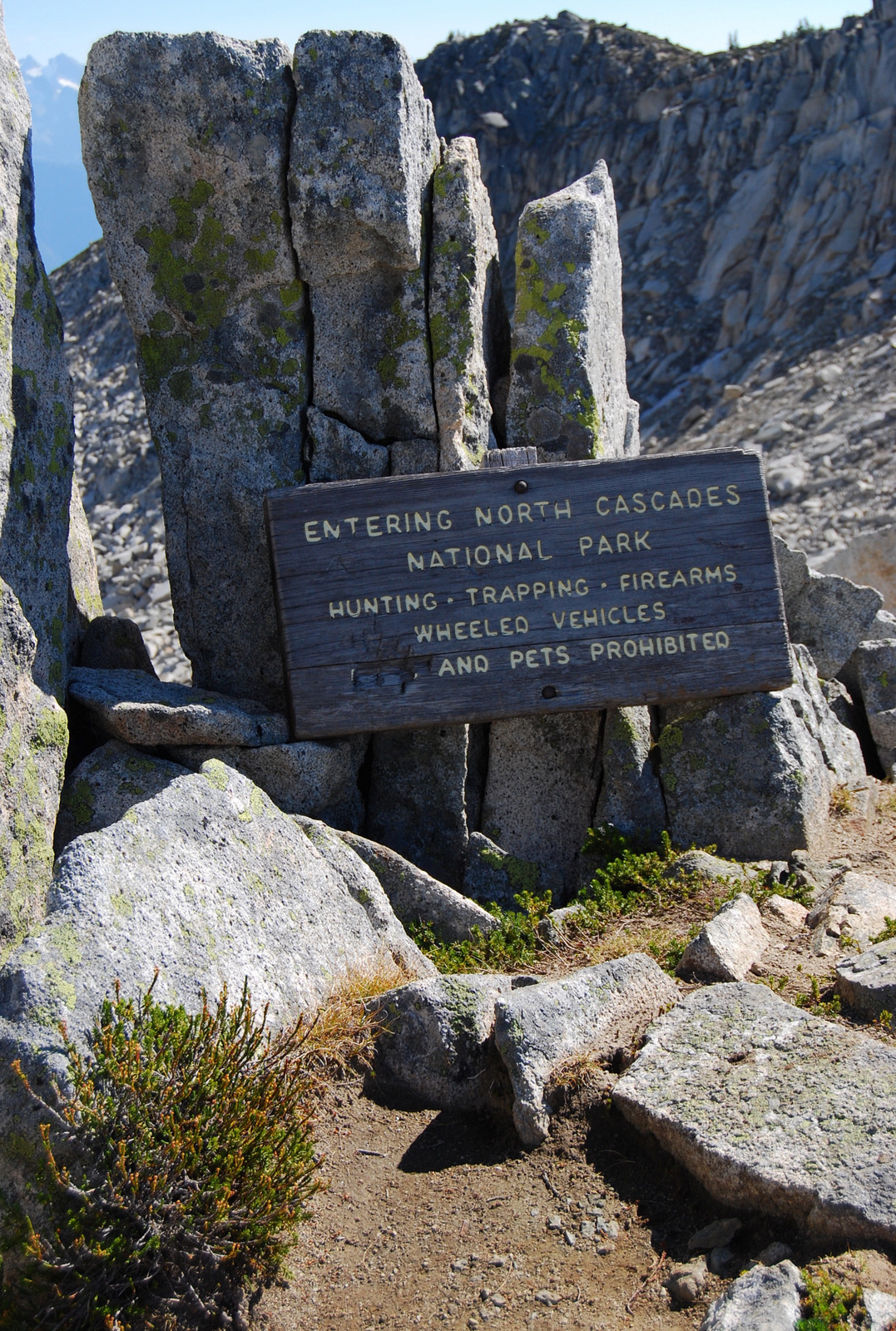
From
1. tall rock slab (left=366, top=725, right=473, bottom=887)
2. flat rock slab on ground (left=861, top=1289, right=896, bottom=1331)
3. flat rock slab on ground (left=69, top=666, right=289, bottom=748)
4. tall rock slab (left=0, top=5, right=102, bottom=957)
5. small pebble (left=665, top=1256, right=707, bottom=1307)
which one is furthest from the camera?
tall rock slab (left=366, top=725, right=473, bottom=887)

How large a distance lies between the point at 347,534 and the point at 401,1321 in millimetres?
3811

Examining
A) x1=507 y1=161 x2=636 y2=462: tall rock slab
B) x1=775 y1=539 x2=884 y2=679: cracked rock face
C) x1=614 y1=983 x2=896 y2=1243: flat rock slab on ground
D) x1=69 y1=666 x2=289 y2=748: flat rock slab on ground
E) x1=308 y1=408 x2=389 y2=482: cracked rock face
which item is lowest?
x1=614 y1=983 x2=896 y2=1243: flat rock slab on ground

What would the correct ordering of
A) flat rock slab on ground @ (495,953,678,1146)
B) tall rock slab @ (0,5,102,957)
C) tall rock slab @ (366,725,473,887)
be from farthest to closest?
tall rock slab @ (366,725,473,887)
tall rock slab @ (0,5,102,957)
flat rock slab on ground @ (495,953,678,1146)

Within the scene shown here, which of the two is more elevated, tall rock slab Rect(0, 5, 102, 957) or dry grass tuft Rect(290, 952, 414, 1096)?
tall rock slab Rect(0, 5, 102, 957)

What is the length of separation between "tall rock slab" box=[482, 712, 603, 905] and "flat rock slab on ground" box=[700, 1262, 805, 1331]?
11.3ft

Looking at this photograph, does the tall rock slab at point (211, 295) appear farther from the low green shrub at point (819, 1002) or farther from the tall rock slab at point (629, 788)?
the low green shrub at point (819, 1002)

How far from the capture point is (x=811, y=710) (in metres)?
7.43

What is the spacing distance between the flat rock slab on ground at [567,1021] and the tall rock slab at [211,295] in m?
3.20

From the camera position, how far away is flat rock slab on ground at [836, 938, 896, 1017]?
14.2 feet

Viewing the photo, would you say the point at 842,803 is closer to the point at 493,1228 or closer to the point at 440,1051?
the point at 440,1051

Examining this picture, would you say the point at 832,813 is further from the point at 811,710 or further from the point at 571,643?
the point at 571,643

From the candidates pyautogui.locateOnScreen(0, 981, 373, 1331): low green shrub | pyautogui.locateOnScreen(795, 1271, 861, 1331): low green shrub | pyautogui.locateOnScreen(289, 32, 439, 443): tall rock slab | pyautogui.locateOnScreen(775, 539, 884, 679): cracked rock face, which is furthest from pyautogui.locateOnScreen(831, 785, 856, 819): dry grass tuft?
pyautogui.locateOnScreen(0, 981, 373, 1331): low green shrub

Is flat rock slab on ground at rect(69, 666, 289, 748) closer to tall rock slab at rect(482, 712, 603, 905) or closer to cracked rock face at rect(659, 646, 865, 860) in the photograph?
tall rock slab at rect(482, 712, 603, 905)

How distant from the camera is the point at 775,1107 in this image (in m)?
3.60
